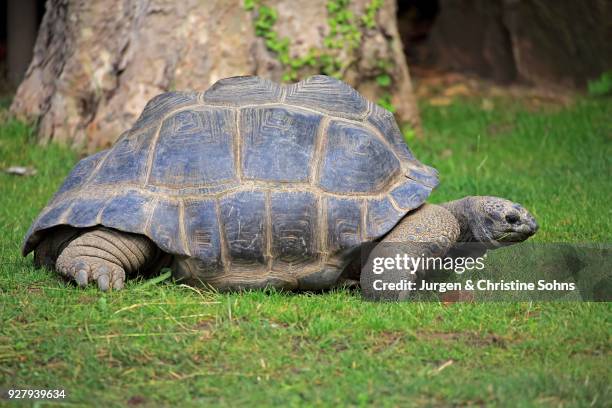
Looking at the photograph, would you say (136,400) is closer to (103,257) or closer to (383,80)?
(103,257)

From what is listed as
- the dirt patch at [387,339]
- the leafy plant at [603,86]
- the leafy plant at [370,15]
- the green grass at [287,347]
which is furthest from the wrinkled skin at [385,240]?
the leafy plant at [603,86]

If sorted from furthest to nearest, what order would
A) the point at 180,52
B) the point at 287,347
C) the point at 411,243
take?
the point at 180,52, the point at 411,243, the point at 287,347

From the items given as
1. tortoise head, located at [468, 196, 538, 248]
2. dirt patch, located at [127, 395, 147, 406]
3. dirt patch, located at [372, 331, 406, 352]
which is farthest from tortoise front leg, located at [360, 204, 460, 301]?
dirt patch, located at [127, 395, 147, 406]

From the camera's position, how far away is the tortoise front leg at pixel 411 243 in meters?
4.80

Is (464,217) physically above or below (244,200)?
below

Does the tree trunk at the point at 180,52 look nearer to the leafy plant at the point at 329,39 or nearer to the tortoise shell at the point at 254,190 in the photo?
the leafy plant at the point at 329,39

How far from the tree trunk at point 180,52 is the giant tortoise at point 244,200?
3.16 m

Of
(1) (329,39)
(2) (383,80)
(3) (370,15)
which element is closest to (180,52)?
(1) (329,39)

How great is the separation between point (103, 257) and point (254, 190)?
0.85 m

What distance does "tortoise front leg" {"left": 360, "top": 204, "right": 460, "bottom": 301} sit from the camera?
4.80 m

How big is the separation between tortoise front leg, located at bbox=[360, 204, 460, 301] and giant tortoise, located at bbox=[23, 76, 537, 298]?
0.04 feet

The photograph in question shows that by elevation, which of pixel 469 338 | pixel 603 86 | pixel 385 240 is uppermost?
pixel 385 240

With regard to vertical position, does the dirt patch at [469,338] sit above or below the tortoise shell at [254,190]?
below

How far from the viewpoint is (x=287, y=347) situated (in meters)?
4.12
